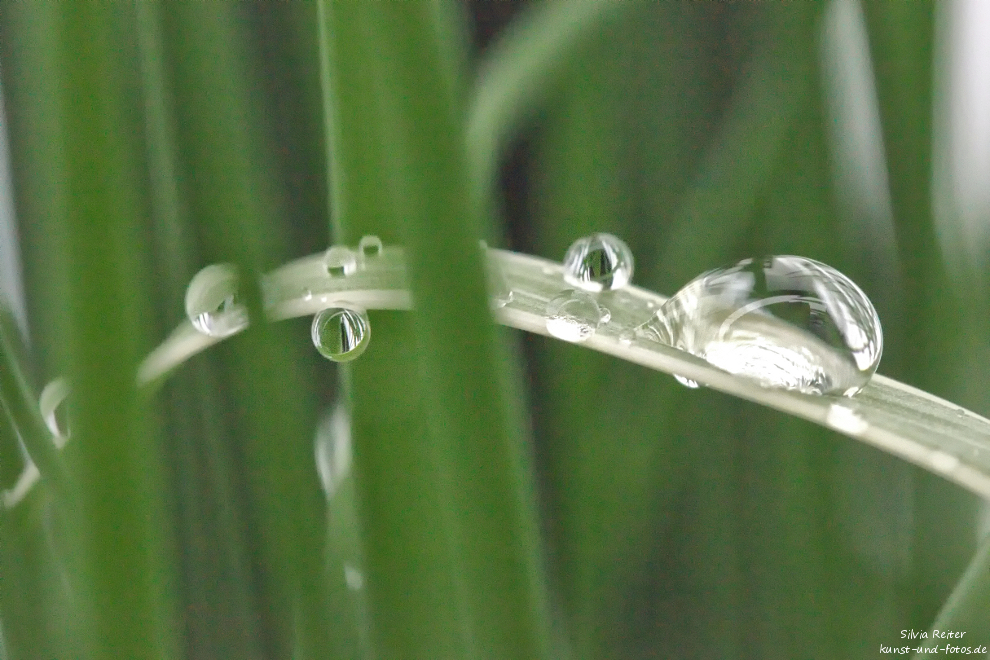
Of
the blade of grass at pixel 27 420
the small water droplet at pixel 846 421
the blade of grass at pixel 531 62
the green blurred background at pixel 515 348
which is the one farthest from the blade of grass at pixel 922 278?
the blade of grass at pixel 27 420

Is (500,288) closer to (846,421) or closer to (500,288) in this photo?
(500,288)

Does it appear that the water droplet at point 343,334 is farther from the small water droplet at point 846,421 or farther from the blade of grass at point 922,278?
the blade of grass at point 922,278

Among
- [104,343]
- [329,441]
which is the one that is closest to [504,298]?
[104,343]

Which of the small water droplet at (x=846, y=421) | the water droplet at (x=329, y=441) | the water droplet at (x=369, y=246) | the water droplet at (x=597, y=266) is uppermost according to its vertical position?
the water droplet at (x=329, y=441)

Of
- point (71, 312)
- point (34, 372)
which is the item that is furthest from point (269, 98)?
point (71, 312)

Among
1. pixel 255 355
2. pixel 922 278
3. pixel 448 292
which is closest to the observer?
pixel 448 292

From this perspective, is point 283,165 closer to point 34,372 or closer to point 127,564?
point 34,372
